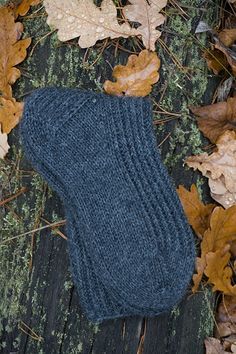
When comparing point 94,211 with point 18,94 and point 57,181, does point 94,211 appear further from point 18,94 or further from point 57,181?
point 18,94

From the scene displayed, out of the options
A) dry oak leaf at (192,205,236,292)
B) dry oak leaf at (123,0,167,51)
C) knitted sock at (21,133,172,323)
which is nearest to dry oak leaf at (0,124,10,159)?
knitted sock at (21,133,172,323)

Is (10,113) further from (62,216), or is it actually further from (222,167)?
(222,167)

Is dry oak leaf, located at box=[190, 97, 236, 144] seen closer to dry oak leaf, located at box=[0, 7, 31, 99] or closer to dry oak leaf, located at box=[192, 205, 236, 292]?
dry oak leaf, located at box=[192, 205, 236, 292]

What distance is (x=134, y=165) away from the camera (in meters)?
2.31

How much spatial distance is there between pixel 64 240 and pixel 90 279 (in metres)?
0.19

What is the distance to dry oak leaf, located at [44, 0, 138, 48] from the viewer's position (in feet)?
7.95

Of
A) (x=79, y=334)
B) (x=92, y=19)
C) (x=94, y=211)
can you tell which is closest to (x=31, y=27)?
(x=92, y=19)

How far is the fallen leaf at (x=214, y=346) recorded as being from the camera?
242cm

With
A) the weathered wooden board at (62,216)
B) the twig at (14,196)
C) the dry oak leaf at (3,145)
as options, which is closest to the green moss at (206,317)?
the weathered wooden board at (62,216)

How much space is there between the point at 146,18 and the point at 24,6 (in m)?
0.52

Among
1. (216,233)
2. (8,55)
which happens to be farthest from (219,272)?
(8,55)

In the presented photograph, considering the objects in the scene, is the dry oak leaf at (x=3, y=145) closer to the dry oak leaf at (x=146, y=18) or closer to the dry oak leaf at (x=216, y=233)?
the dry oak leaf at (x=146, y=18)

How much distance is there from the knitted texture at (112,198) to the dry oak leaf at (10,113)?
0.12m

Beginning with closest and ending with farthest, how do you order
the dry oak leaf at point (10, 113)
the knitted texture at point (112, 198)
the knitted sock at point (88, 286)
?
the knitted texture at point (112, 198)
the knitted sock at point (88, 286)
the dry oak leaf at point (10, 113)
